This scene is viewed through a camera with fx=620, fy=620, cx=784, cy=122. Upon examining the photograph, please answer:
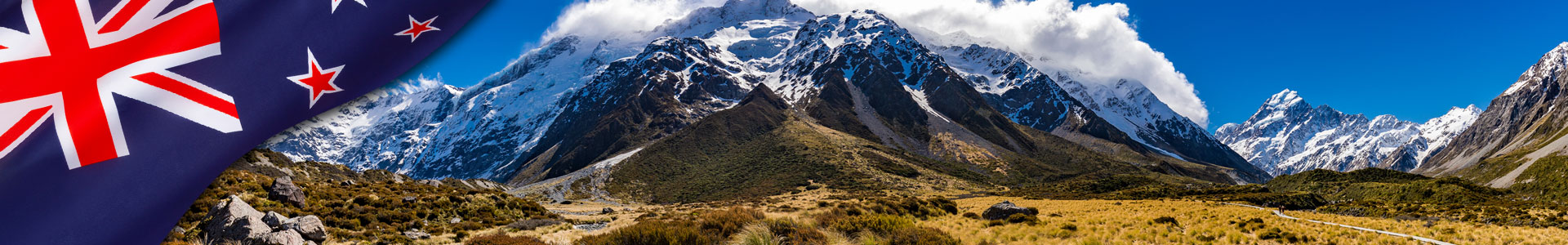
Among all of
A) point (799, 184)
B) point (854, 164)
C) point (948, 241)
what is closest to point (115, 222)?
point (948, 241)

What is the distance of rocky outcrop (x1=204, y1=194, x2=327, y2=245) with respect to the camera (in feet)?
46.0

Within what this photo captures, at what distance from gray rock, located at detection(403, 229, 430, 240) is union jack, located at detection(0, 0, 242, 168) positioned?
1931cm

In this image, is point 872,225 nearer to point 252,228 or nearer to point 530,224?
point 252,228

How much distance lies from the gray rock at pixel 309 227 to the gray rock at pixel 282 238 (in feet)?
4.03

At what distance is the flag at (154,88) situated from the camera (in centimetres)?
372

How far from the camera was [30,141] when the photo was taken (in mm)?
3781

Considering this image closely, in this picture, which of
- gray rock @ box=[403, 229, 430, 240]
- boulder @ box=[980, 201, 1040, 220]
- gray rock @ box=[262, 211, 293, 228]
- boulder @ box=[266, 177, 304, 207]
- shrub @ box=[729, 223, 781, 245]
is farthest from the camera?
boulder @ box=[266, 177, 304, 207]


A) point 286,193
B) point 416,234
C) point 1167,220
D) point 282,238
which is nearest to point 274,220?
point 282,238

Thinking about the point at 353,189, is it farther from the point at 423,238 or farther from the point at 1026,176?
the point at 1026,176

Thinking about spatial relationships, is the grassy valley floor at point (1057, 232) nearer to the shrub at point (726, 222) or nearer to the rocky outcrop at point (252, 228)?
the shrub at point (726, 222)

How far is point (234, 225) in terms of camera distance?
14.6 meters

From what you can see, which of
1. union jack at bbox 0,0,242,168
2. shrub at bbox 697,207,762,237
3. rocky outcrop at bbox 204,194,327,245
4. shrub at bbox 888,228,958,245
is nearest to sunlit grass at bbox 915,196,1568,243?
shrub at bbox 888,228,958,245

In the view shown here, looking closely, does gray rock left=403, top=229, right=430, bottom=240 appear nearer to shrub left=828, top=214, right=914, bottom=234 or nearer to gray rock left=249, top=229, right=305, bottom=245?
gray rock left=249, top=229, right=305, bottom=245

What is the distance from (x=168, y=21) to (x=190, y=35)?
0.48 ft
